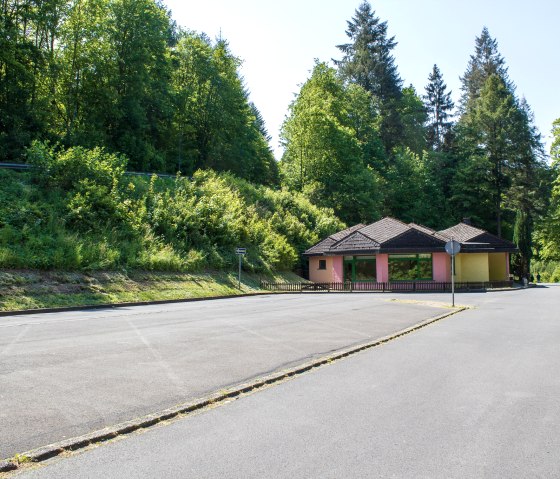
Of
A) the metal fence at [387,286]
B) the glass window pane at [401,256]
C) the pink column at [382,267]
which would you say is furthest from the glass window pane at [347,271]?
the glass window pane at [401,256]

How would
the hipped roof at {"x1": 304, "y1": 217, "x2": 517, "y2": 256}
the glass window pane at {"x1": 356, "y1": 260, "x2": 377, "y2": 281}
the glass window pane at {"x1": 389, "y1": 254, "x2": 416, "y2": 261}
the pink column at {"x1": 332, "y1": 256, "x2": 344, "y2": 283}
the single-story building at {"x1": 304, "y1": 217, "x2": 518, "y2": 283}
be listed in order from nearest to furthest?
the hipped roof at {"x1": 304, "y1": 217, "x2": 517, "y2": 256}
the single-story building at {"x1": 304, "y1": 217, "x2": 518, "y2": 283}
the glass window pane at {"x1": 389, "y1": 254, "x2": 416, "y2": 261}
the glass window pane at {"x1": 356, "y1": 260, "x2": 377, "y2": 281}
the pink column at {"x1": 332, "y1": 256, "x2": 344, "y2": 283}

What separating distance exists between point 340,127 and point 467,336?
50.1m

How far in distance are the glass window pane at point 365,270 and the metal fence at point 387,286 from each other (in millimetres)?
905

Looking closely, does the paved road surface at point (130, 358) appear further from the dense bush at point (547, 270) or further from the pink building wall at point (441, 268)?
the dense bush at point (547, 270)

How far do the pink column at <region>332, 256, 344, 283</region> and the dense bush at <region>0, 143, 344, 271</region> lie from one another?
11.2 ft

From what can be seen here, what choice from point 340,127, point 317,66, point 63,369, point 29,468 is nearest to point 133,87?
point 340,127

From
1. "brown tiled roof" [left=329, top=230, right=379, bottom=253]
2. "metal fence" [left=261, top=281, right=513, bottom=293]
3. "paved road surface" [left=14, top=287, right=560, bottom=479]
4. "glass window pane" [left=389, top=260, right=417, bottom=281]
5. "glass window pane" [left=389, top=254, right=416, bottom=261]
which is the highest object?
"brown tiled roof" [left=329, top=230, right=379, bottom=253]

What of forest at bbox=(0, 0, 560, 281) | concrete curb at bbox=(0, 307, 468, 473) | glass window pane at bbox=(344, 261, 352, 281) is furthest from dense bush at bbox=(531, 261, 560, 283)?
concrete curb at bbox=(0, 307, 468, 473)

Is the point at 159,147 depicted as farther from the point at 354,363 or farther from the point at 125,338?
the point at 354,363

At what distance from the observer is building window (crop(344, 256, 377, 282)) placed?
40.3 m

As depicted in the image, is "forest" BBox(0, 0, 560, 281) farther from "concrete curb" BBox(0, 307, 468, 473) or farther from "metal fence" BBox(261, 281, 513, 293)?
"concrete curb" BBox(0, 307, 468, 473)

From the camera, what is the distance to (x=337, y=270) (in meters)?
42.5

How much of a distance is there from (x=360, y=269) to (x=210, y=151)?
22.4 m

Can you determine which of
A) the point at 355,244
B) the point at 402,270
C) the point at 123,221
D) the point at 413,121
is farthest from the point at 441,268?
the point at 413,121
